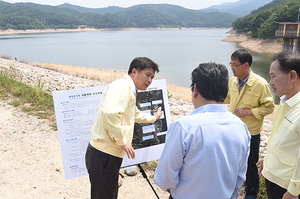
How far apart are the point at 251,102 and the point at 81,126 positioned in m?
2.30

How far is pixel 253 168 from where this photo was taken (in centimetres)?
298

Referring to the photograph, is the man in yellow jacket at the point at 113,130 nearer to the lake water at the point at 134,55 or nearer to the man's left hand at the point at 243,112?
the man's left hand at the point at 243,112

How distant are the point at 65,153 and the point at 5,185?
143 cm

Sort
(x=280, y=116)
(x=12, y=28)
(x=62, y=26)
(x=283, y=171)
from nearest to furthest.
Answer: (x=283, y=171)
(x=280, y=116)
(x=12, y=28)
(x=62, y=26)

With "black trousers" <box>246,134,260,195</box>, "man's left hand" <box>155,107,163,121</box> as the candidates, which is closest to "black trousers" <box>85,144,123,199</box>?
"man's left hand" <box>155,107,163,121</box>

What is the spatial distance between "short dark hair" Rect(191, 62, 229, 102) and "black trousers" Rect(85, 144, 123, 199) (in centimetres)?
122

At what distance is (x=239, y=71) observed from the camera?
295 centimetres

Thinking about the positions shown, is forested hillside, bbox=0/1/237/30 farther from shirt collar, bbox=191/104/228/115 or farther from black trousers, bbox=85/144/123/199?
shirt collar, bbox=191/104/228/115

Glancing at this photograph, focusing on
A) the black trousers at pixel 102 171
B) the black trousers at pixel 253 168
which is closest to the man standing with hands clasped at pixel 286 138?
the black trousers at pixel 253 168

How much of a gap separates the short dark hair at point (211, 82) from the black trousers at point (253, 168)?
5.91ft

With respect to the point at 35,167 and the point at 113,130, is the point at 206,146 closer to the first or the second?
the point at 113,130

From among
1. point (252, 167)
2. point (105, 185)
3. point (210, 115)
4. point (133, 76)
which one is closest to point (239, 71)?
point (252, 167)

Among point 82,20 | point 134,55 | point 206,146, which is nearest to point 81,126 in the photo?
point 206,146

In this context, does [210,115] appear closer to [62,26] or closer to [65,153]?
[65,153]
